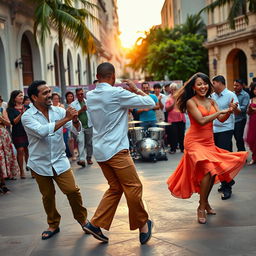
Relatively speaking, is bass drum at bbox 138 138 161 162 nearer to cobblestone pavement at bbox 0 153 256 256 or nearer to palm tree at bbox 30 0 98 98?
cobblestone pavement at bbox 0 153 256 256

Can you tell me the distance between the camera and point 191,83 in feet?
19.5

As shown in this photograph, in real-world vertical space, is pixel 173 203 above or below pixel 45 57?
below

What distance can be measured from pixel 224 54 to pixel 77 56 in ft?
34.5

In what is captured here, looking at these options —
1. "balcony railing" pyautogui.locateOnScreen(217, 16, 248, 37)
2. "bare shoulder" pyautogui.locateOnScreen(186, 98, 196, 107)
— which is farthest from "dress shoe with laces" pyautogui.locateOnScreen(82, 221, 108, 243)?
"balcony railing" pyautogui.locateOnScreen(217, 16, 248, 37)

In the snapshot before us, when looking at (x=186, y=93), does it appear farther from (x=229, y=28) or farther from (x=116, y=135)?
(x=229, y=28)

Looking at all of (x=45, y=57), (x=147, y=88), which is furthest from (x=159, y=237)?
(x=45, y=57)

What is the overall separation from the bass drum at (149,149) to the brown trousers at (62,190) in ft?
19.0

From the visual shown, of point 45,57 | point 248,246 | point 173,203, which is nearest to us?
point 248,246

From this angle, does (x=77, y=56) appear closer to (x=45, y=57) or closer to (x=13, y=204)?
(x=45, y=57)

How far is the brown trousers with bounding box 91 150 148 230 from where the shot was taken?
15.9 feet

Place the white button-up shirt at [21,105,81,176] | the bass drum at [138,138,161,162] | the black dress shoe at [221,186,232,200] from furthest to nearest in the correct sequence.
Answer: the bass drum at [138,138,161,162] < the black dress shoe at [221,186,232,200] < the white button-up shirt at [21,105,81,176]

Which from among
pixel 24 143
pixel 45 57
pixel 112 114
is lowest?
pixel 24 143

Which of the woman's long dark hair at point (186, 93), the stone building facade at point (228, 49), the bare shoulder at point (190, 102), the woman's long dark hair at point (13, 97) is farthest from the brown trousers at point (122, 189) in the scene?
the stone building facade at point (228, 49)

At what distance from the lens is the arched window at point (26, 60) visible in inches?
803
